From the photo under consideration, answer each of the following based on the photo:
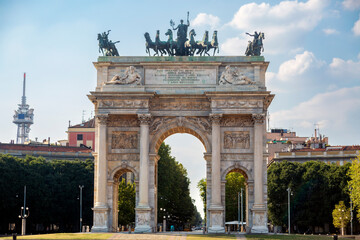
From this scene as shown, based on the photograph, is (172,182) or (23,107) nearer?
(172,182)

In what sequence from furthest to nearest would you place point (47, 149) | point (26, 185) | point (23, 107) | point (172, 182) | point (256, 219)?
point (23, 107) → point (47, 149) → point (172, 182) → point (26, 185) → point (256, 219)

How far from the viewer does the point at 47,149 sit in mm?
100438

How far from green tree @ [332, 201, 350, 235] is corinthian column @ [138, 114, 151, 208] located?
102 ft

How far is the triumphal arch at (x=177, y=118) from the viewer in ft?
167

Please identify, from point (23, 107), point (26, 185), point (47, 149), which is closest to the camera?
point (26, 185)

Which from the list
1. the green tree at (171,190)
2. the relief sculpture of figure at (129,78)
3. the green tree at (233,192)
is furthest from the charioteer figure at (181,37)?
the green tree at (233,192)

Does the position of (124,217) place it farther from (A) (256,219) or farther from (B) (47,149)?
(A) (256,219)

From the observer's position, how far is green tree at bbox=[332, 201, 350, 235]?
73.5 m

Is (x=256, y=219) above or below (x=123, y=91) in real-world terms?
below

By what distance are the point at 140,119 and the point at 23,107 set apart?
128542mm

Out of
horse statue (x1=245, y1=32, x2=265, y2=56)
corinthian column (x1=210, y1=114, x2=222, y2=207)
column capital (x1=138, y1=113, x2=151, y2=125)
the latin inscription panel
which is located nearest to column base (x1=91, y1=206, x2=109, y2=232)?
column capital (x1=138, y1=113, x2=151, y2=125)

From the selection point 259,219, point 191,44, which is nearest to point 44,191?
point 191,44

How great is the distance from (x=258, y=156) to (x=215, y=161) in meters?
3.33

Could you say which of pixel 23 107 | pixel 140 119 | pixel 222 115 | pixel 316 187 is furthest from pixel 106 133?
pixel 23 107
